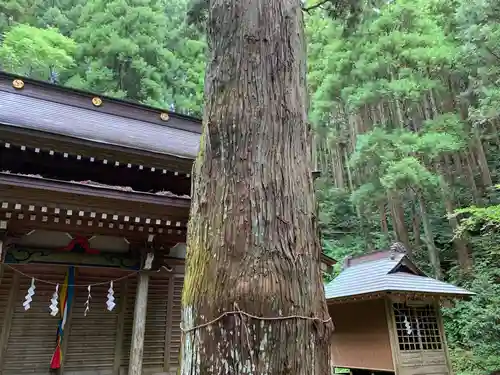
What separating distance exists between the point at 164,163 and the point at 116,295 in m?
1.90

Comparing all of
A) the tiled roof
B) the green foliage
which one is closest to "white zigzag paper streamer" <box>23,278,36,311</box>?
the tiled roof

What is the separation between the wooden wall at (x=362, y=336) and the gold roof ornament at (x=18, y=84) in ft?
24.6

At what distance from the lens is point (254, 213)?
57.9 inches

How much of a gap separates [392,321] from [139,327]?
4831 millimetres

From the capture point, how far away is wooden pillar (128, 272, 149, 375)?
4480mm

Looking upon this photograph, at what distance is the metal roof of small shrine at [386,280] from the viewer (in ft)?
24.0

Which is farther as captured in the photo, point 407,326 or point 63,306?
point 407,326

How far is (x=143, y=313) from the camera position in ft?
15.4

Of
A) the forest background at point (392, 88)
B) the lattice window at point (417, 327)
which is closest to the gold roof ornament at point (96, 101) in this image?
the forest background at point (392, 88)

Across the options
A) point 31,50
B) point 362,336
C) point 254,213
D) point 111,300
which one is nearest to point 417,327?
point 362,336

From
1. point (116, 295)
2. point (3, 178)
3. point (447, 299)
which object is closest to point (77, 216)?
point (3, 178)

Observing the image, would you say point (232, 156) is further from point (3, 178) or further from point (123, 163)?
point (123, 163)

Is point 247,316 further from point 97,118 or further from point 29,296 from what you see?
point 97,118

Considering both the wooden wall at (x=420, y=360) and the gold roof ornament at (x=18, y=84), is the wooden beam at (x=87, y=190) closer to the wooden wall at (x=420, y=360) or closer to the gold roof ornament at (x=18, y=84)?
the gold roof ornament at (x=18, y=84)
